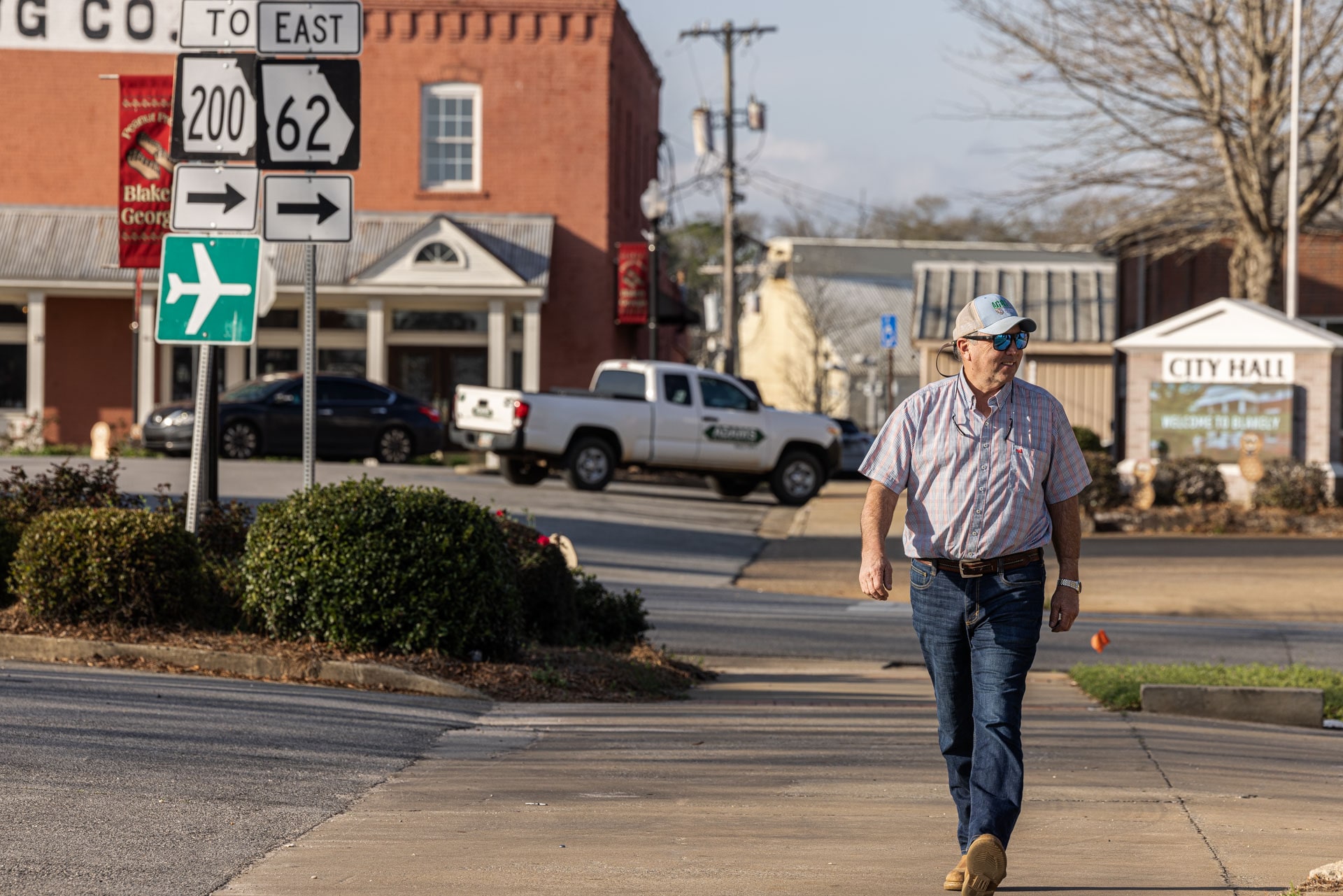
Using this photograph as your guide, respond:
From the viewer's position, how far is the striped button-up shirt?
16.7 feet

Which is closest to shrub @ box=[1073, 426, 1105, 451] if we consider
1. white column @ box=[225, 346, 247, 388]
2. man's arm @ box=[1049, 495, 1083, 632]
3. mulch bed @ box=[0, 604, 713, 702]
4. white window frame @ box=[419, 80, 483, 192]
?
white window frame @ box=[419, 80, 483, 192]

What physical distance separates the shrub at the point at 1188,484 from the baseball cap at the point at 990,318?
61.6ft

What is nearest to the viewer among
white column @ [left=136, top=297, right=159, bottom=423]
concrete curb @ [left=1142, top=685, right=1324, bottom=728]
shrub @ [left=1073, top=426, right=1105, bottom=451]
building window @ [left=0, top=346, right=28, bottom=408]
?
concrete curb @ [left=1142, top=685, right=1324, bottom=728]

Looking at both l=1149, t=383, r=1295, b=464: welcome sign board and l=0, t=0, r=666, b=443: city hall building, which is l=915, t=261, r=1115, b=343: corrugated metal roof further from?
l=0, t=0, r=666, b=443: city hall building

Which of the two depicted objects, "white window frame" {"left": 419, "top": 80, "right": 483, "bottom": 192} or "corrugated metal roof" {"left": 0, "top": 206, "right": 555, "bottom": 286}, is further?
"white window frame" {"left": 419, "top": 80, "right": 483, "bottom": 192}

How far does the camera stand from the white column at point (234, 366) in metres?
33.8

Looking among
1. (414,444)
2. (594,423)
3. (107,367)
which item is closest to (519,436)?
(594,423)

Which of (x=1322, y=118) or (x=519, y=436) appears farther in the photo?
(x=1322, y=118)

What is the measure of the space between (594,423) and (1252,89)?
11.9m

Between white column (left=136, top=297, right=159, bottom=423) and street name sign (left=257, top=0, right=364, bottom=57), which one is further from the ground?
street name sign (left=257, top=0, right=364, bottom=57)

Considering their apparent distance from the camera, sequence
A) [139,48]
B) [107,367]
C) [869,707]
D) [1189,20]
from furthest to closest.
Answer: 1. [107,367]
2. [1189,20]
3. [869,707]
4. [139,48]

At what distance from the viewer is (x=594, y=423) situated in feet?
80.7

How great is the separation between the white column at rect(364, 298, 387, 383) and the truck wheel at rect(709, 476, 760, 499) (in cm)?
820

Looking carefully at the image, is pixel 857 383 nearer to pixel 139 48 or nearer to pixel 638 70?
pixel 638 70
